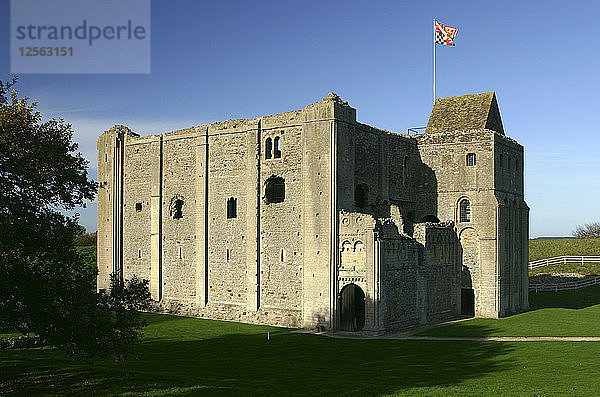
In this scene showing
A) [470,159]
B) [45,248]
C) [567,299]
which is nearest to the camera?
[45,248]

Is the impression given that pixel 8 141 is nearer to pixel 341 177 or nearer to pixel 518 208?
pixel 341 177

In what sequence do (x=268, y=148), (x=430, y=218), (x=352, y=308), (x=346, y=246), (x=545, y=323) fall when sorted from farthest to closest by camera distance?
(x=430, y=218) → (x=268, y=148) → (x=545, y=323) → (x=352, y=308) → (x=346, y=246)

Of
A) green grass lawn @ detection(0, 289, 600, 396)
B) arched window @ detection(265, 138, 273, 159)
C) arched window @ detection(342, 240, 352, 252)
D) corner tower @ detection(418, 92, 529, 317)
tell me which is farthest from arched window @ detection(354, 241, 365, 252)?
corner tower @ detection(418, 92, 529, 317)

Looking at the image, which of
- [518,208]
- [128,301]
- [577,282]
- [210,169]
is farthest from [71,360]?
[577,282]

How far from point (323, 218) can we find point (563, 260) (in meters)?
42.9

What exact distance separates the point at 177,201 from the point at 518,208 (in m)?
25.4

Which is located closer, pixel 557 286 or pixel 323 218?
pixel 323 218

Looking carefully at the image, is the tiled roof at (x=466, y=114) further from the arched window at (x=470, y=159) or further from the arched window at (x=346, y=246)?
the arched window at (x=346, y=246)

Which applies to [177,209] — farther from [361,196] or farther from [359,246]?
[359,246]

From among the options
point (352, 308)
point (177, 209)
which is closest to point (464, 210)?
point (352, 308)

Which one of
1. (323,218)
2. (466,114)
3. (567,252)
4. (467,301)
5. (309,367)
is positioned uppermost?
(466,114)

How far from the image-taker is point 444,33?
48.7 m

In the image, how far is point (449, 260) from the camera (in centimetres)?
4134

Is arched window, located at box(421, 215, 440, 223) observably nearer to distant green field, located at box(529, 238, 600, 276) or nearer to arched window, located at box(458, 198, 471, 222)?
arched window, located at box(458, 198, 471, 222)
